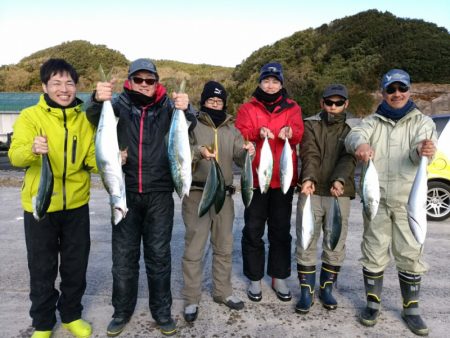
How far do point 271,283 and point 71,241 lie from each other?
7.09 ft

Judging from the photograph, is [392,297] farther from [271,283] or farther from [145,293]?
[145,293]

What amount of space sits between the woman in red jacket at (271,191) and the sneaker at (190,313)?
0.64 m

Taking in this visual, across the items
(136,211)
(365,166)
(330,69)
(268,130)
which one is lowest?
(136,211)

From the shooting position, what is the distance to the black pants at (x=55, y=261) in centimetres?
271

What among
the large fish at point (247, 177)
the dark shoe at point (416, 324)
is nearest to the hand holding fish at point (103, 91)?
the large fish at point (247, 177)

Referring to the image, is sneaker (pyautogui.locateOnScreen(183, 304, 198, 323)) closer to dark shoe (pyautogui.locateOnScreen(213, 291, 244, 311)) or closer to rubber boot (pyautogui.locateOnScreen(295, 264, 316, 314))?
dark shoe (pyautogui.locateOnScreen(213, 291, 244, 311))

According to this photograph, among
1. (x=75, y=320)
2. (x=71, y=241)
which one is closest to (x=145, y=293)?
(x=75, y=320)

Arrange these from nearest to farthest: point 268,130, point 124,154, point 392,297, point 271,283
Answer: point 124,154 < point 268,130 < point 392,297 < point 271,283

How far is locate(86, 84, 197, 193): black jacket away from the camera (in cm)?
285

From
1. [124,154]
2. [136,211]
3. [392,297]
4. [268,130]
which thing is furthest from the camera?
[392,297]

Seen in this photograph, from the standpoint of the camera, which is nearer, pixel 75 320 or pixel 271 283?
pixel 75 320

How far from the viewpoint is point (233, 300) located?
11.1 ft

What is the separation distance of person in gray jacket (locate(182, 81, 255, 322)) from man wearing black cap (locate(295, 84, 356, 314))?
2.13 ft

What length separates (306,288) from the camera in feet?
11.0
